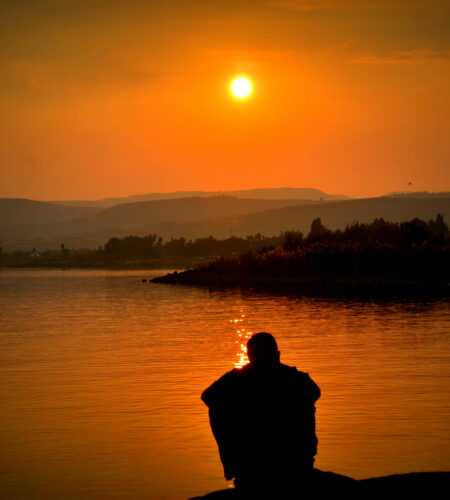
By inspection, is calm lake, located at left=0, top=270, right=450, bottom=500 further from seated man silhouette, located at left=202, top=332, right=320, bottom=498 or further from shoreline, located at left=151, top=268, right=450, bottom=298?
shoreline, located at left=151, top=268, right=450, bottom=298

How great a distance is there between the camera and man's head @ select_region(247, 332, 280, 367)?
8930 mm

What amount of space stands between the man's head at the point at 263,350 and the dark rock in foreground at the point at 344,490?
103 centimetres

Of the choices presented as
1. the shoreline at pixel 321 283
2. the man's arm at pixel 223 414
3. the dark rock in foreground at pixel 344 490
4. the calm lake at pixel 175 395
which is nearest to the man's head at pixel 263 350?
the man's arm at pixel 223 414

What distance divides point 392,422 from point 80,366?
9.85 metres

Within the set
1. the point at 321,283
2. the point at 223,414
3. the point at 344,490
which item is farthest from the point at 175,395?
the point at 321,283

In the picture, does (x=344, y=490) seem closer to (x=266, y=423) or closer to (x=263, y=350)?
(x=266, y=423)

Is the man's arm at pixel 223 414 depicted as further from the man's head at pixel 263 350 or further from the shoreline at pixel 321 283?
the shoreline at pixel 321 283

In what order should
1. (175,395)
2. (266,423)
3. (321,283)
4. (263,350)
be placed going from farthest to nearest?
(321,283)
(175,395)
(266,423)
(263,350)

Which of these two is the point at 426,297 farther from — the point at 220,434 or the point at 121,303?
the point at 220,434

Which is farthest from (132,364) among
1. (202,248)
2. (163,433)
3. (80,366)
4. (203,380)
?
(202,248)

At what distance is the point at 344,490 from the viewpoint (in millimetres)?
9000

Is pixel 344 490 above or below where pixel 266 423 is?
below

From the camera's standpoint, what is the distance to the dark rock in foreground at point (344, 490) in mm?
8992

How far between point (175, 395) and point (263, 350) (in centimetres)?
1081
